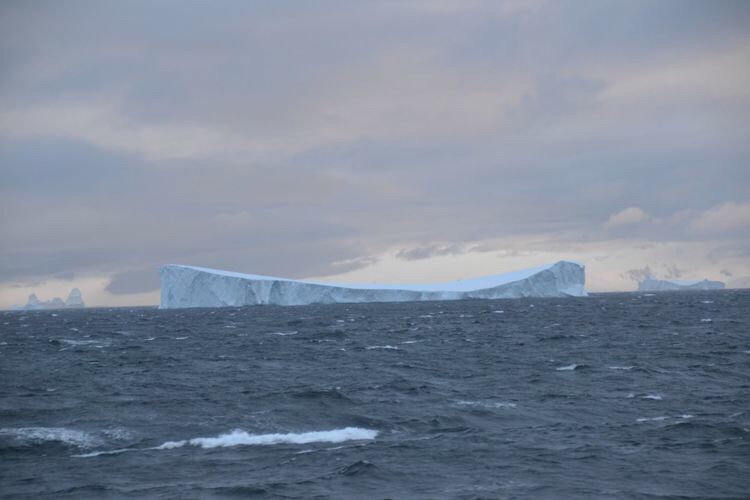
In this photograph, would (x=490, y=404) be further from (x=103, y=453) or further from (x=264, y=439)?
(x=103, y=453)

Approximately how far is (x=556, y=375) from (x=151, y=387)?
15.6 meters

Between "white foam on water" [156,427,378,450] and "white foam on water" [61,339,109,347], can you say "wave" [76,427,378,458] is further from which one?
"white foam on water" [61,339,109,347]

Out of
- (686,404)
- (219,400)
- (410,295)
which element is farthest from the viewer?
(410,295)

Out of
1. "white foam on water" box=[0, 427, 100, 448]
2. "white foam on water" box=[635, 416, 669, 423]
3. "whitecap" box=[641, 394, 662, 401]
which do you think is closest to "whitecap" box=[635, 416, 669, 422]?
"white foam on water" box=[635, 416, 669, 423]

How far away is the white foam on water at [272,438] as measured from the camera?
65.6 feet

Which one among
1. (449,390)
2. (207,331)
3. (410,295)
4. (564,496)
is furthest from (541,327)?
(410,295)

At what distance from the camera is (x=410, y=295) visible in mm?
145125

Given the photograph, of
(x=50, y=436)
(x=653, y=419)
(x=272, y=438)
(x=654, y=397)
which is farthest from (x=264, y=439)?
(x=654, y=397)

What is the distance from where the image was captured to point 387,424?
22.2 meters

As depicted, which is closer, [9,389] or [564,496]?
[564,496]

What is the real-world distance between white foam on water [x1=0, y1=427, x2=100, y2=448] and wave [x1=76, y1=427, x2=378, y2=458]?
1458 millimetres

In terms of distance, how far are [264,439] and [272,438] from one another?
23 centimetres

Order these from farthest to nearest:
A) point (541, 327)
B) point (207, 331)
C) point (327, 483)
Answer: point (207, 331) → point (541, 327) → point (327, 483)

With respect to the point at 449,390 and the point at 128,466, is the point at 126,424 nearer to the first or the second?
the point at 128,466
